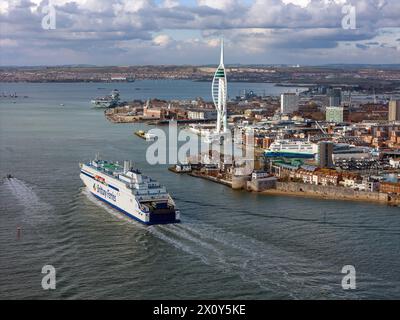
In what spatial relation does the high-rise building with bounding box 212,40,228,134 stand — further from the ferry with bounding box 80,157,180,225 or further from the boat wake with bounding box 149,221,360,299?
the boat wake with bounding box 149,221,360,299

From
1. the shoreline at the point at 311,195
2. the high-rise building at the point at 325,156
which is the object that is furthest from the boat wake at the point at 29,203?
the high-rise building at the point at 325,156

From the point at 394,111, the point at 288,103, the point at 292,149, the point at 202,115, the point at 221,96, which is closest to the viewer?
the point at 292,149

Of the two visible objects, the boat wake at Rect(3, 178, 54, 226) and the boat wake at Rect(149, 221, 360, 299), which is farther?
the boat wake at Rect(3, 178, 54, 226)

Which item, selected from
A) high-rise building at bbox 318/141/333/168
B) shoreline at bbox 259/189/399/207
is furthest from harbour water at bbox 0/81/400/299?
high-rise building at bbox 318/141/333/168

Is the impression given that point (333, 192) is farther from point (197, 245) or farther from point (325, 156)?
point (197, 245)

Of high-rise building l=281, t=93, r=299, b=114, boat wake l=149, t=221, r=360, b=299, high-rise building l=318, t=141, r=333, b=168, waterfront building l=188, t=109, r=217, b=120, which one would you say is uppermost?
high-rise building l=281, t=93, r=299, b=114

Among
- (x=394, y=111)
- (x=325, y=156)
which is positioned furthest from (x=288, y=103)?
(x=325, y=156)

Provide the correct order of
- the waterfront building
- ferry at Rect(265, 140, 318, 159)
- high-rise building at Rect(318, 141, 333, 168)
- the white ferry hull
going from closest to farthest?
the white ferry hull, high-rise building at Rect(318, 141, 333, 168), ferry at Rect(265, 140, 318, 159), the waterfront building
